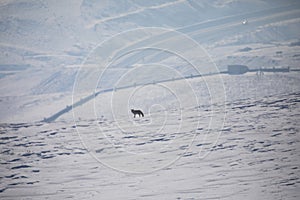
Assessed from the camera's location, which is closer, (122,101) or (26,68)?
(122,101)

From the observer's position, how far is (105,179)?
102ft

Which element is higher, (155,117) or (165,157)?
(155,117)

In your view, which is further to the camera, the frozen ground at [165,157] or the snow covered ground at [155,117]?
the snow covered ground at [155,117]

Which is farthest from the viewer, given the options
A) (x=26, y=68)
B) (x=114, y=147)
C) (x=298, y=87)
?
(x=26, y=68)

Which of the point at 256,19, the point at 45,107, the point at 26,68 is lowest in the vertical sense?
the point at 45,107

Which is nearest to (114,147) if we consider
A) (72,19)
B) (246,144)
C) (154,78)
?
(246,144)

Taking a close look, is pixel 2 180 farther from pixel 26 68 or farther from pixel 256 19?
pixel 256 19

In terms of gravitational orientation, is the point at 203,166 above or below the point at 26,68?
below

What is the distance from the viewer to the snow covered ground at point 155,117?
2973 cm

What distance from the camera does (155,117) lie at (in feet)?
144

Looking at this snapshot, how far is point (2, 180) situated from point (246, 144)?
19240mm

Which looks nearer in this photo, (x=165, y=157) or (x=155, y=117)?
(x=165, y=157)

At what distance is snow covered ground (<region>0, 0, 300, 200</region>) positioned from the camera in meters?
29.7

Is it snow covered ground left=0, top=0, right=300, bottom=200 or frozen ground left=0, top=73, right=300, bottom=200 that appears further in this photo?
snow covered ground left=0, top=0, right=300, bottom=200
